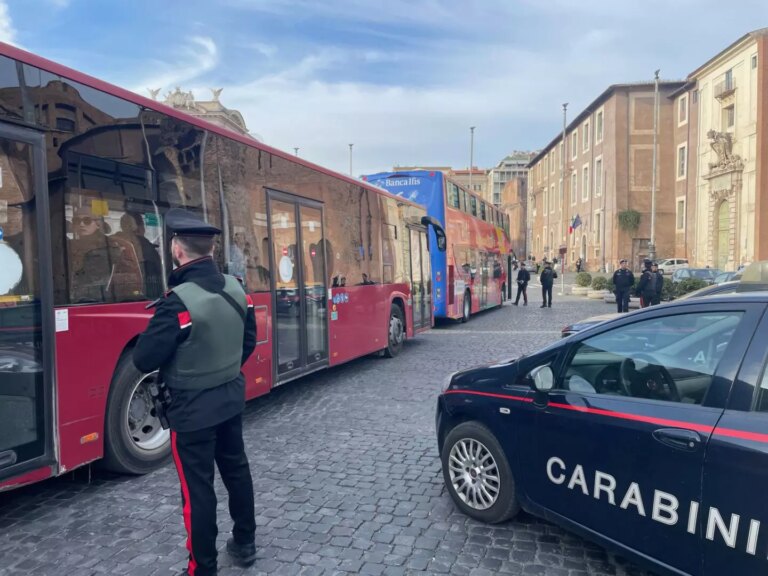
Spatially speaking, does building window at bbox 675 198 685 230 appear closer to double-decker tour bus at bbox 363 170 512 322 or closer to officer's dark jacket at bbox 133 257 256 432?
double-decker tour bus at bbox 363 170 512 322

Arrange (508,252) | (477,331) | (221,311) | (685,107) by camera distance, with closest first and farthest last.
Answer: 1. (221,311)
2. (477,331)
3. (508,252)
4. (685,107)

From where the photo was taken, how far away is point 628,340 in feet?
10.6

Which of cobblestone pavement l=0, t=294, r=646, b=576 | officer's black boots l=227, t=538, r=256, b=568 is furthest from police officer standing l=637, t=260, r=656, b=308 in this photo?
officer's black boots l=227, t=538, r=256, b=568

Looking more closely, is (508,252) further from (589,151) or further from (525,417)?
(589,151)

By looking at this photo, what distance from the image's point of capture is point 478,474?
156 inches

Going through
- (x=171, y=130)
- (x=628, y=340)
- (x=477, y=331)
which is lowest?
(x=477, y=331)

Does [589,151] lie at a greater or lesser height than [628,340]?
greater

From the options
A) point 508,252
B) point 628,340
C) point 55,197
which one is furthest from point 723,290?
point 508,252

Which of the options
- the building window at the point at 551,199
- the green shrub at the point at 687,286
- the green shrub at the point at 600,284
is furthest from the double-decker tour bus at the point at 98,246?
the building window at the point at 551,199

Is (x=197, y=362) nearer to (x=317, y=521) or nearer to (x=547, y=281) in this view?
(x=317, y=521)

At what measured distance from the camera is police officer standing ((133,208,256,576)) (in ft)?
9.67

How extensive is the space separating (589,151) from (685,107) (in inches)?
490

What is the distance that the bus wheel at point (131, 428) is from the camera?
4578 millimetres

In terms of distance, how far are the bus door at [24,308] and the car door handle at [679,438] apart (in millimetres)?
3832
